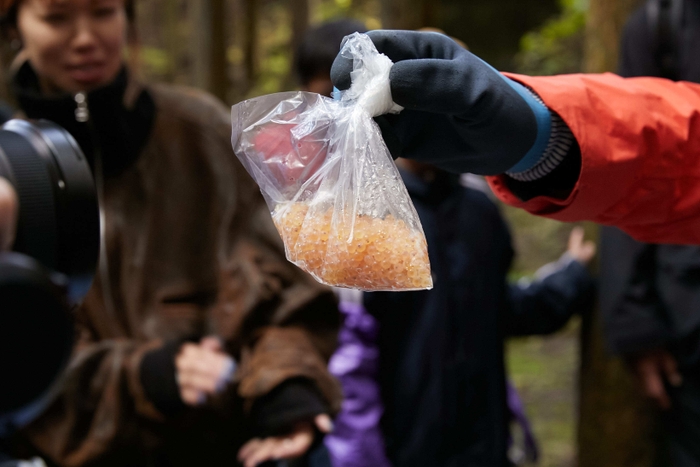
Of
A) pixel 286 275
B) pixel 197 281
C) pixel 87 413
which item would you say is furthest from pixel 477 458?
pixel 87 413

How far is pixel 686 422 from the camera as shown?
7.33 ft

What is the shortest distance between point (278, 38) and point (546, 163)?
1322 cm

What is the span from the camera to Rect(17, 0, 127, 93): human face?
6.48ft

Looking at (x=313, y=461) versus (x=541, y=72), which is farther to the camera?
(x=541, y=72)

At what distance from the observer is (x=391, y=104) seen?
1.14m

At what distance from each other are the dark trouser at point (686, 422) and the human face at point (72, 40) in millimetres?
2121

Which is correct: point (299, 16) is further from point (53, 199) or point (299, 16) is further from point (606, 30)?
point (53, 199)

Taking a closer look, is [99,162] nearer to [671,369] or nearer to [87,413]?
[87,413]

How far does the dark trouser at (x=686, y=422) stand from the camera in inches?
86.2

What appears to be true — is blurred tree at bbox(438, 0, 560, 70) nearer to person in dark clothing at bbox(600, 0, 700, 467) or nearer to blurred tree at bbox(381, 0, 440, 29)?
blurred tree at bbox(381, 0, 440, 29)

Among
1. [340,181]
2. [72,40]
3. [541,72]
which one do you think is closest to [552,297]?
[340,181]

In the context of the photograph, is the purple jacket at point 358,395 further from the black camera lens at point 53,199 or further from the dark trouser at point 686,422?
the black camera lens at point 53,199

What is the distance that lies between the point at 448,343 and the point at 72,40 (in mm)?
1561

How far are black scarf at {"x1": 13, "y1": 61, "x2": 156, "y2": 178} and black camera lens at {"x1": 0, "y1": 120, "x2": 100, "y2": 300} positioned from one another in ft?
2.71
